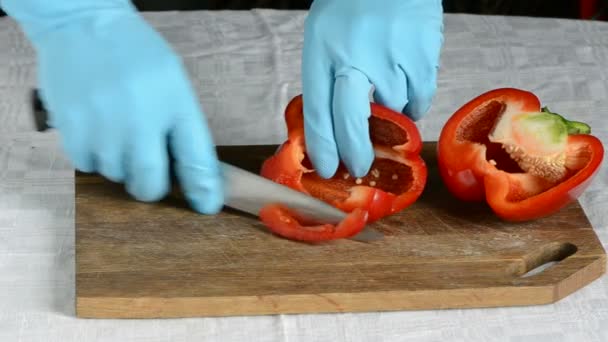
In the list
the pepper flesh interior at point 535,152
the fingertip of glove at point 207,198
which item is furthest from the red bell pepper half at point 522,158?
the fingertip of glove at point 207,198

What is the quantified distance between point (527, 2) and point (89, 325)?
58.6 inches

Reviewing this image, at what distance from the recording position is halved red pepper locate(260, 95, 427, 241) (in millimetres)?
1348

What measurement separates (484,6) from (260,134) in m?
0.89

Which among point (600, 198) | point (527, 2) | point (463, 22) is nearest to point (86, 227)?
point (600, 198)

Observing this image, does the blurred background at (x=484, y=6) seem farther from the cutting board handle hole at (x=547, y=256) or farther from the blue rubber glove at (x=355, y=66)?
the cutting board handle hole at (x=547, y=256)

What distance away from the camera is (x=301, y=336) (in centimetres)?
126

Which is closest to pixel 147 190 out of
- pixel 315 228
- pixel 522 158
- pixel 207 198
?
pixel 207 198

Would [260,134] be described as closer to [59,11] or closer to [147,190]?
[147,190]

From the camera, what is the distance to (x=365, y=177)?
1438 mm

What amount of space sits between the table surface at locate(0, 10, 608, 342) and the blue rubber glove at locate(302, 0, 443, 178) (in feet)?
0.74

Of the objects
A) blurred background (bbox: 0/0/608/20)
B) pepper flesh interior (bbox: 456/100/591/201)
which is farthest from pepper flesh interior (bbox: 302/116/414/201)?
blurred background (bbox: 0/0/608/20)

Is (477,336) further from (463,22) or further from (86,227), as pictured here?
(463,22)

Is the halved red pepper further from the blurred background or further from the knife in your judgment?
the blurred background

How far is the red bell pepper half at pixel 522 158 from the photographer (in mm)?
1351
